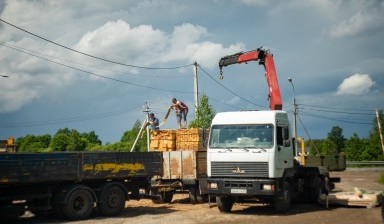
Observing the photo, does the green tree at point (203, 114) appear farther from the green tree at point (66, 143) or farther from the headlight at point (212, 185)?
the green tree at point (66, 143)

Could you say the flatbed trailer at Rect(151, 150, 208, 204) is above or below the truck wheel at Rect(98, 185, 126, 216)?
above

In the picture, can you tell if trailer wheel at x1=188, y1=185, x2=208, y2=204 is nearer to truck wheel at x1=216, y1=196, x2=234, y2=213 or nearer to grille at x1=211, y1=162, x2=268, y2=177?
truck wheel at x1=216, y1=196, x2=234, y2=213

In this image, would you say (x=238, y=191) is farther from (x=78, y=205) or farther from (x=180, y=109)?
(x=180, y=109)

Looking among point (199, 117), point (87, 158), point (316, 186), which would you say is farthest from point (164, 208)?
point (199, 117)

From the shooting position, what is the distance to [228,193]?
14320 millimetres

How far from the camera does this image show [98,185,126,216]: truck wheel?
14.1 metres

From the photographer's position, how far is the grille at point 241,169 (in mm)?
14117

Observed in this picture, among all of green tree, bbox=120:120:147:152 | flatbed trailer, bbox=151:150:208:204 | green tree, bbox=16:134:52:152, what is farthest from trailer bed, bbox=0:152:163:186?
green tree, bbox=16:134:52:152

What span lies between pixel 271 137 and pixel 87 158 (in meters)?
5.65

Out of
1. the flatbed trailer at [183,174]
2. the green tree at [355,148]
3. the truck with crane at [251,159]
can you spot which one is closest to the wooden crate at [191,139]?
the flatbed trailer at [183,174]

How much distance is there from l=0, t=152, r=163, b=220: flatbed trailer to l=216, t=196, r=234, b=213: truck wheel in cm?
246

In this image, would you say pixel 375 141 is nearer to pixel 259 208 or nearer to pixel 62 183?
pixel 259 208

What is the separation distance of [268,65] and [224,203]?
7.67 m

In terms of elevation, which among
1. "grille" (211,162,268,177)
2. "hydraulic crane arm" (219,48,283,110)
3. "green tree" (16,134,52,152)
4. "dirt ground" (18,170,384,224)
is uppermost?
"green tree" (16,134,52,152)
